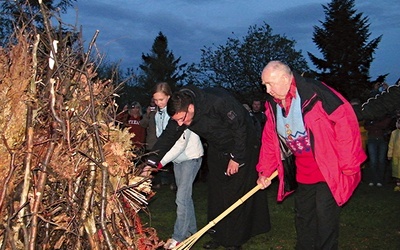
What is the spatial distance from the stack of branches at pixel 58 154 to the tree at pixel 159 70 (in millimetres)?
45518

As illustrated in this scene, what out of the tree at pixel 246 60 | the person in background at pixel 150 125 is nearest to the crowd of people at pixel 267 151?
the person in background at pixel 150 125

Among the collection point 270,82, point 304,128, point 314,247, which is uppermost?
point 270,82

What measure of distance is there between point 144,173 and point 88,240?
3.64ft

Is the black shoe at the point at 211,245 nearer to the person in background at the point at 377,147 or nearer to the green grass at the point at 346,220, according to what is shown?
the green grass at the point at 346,220

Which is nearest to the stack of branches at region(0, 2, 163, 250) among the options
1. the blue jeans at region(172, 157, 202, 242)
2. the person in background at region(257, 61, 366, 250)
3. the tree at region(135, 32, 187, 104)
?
the person in background at region(257, 61, 366, 250)

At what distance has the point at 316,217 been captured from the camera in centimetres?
568

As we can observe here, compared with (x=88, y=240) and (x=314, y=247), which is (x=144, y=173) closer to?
(x=88, y=240)

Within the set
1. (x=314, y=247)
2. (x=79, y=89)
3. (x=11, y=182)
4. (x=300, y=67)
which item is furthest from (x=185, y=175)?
(x=300, y=67)

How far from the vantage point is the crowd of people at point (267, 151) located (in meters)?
5.11

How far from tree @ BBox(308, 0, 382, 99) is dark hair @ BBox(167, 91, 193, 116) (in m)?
36.5

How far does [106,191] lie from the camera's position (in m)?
3.53

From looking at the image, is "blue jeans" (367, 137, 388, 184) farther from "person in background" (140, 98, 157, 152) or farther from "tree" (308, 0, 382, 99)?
"tree" (308, 0, 382, 99)

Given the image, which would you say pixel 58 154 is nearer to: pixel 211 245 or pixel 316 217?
pixel 316 217

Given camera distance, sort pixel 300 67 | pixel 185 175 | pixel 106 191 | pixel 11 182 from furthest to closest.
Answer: pixel 300 67 → pixel 185 175 → pixel 106 191 → pixel 11 182
